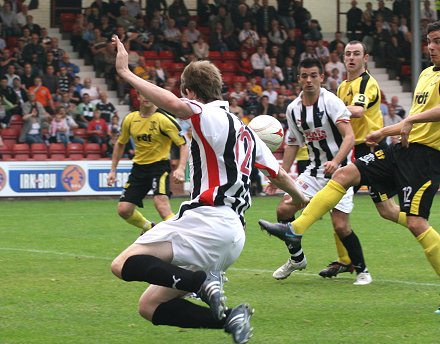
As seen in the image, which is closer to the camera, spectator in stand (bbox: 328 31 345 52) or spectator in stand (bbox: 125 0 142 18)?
spectator in stand (bbox: 125 0 142 18)

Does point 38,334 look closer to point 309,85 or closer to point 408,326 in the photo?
point 408,326

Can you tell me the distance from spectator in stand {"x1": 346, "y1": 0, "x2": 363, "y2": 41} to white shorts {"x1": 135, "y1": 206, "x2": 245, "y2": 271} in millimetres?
25556

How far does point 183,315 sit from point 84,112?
18.2 meters

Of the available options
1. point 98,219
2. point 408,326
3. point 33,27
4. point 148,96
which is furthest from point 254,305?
point 33,27

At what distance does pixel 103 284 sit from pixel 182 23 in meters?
19.8

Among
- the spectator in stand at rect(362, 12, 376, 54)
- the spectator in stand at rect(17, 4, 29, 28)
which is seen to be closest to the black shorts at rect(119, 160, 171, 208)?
the spectator in stand at rect(17, 4, 29, 28)

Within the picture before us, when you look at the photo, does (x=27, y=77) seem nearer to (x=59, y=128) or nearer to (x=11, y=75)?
(x=11, y=75)

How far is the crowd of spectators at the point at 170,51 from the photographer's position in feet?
77.9

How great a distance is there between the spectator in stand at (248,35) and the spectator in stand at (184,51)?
1820 millimetres

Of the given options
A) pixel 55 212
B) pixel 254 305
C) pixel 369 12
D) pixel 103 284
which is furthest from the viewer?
pixel 369 12

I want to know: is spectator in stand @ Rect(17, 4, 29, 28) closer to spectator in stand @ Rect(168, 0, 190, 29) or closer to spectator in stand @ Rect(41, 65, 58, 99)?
spectator in stand @ Rect(41, 65, 58, 99)

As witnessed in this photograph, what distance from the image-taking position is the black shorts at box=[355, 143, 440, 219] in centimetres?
770

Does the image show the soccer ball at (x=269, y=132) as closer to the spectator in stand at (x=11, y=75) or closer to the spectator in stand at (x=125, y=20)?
the spectator in stand at (x=11, y=75)

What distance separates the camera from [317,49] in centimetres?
2922
